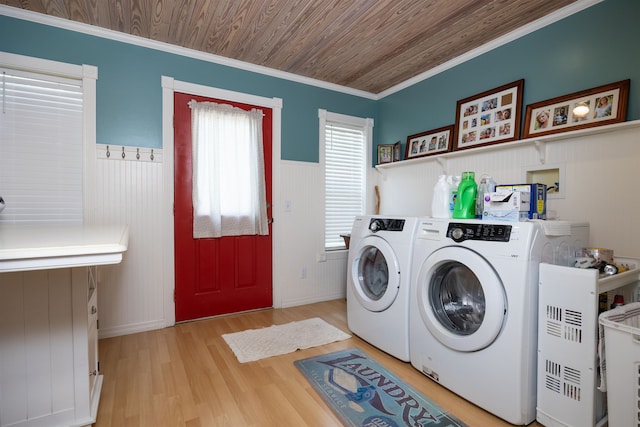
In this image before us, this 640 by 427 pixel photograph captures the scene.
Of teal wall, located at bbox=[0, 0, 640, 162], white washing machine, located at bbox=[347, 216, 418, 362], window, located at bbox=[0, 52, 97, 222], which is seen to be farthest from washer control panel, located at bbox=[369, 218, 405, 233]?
window, located at bbox=[0, 52, 97, 222]

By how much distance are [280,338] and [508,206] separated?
183 centimetres

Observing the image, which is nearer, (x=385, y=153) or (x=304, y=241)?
(x=304, y=241)

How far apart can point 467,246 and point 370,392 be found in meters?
0.97

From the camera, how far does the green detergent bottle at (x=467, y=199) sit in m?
1.79

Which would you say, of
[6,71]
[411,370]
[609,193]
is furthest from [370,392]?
[6,71]

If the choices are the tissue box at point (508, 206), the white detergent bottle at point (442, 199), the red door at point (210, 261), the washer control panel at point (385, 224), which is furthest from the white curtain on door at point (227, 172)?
the tissue box at point (508, 206)

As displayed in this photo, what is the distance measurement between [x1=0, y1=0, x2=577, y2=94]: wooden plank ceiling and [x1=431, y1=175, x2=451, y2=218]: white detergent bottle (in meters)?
1.21

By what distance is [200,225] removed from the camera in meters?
2.69

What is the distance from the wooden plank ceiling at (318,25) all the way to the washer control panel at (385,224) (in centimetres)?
145

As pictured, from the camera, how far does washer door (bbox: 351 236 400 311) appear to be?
204 cm

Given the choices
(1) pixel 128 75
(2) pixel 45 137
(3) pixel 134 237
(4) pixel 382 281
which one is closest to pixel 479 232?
(4) pixel 382 281

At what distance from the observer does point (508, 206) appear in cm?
162

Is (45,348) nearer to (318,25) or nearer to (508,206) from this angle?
(508,206)

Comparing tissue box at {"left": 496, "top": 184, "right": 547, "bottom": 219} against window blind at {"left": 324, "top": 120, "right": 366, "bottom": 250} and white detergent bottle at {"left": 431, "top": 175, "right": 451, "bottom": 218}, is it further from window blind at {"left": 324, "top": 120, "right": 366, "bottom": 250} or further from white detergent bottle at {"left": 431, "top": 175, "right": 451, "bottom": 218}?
window blind at {"left": 324, "top": 120, "right": 366, "bottom": 250}
